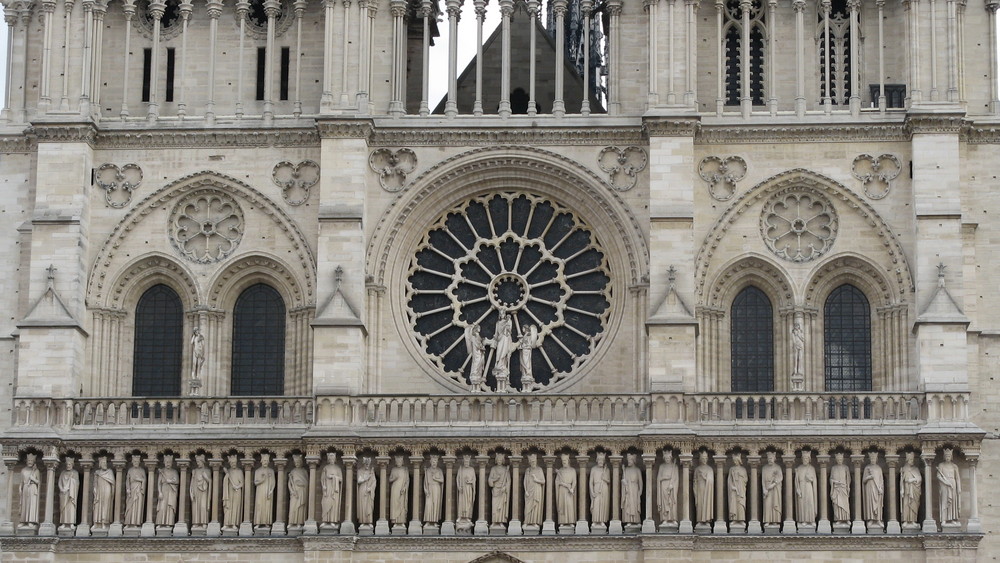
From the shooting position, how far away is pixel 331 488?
38562mm

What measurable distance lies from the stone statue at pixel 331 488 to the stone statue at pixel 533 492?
10.0ft

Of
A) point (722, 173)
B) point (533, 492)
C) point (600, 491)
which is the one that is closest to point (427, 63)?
point (722, 173)

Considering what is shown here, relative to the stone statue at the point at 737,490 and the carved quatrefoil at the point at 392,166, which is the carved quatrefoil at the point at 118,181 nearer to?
the carved quatrefoil at the point at 392,166

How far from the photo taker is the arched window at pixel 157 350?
1607 inches

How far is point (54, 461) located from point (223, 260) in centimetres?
458

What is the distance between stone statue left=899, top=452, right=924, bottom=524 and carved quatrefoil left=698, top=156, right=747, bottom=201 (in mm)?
5580

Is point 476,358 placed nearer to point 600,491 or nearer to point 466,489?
point 466,489

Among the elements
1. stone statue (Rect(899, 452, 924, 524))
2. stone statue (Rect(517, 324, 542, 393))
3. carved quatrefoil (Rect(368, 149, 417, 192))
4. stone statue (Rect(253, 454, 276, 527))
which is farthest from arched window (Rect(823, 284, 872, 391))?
stone statue (Rect(253, 454, 276, 527))

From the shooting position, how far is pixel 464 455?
3888 centimetres

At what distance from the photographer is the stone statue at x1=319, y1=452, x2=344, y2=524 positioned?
38469mm

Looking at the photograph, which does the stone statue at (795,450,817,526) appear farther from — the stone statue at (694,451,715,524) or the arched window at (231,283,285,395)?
the arched window at (231,283,285,395)

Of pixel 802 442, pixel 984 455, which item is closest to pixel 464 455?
pixel 802 442

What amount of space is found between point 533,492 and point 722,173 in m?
6.51

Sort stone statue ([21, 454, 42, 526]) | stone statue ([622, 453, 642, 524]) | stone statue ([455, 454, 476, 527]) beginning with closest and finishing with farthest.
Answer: stone statue ([622, 453, 642, 524]) → stone statue ([455, 454, 476, 527]) → stone statue ([21, 454, 42, 526])
